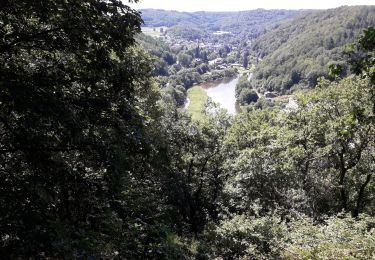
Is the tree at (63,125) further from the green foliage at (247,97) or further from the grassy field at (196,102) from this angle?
the green foliage at (247,97)

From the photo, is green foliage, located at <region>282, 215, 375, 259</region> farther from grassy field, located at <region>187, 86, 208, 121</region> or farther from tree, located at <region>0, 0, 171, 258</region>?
grassy field, located at <region>187, 86, 208, 121</region>

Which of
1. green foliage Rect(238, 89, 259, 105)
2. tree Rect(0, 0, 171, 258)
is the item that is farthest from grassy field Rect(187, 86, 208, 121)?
tree Rect(0, 0, 171, 258)

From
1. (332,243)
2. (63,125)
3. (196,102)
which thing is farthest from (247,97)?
(63,125)

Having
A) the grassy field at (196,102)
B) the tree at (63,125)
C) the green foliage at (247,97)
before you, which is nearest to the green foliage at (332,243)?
the tree at (63,125)

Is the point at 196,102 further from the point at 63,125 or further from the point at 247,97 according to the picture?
the point at 63,125

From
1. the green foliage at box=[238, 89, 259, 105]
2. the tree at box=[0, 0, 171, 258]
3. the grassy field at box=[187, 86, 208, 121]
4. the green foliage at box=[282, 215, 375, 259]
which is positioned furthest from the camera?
the green foliage at box=[238, 89, 259, 105]

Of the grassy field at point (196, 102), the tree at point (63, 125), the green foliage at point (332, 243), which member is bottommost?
the grassy field at point (196, 102)

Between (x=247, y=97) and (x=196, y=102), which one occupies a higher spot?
(x=247, y=97)

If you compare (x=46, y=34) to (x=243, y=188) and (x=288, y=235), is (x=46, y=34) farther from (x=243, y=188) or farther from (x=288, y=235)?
(x=243, y=188)

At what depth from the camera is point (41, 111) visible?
641cm

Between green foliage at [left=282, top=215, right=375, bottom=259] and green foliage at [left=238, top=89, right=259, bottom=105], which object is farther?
green foliage at [left=238, top=89, right=259, bottom=105]

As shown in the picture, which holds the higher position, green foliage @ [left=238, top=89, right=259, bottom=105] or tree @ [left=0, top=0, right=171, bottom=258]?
tree @ [left=0, top=0, right=171, bottom=258]

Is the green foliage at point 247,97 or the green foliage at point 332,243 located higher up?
the green foliage at point 332,243

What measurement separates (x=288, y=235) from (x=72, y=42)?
11.7 m
